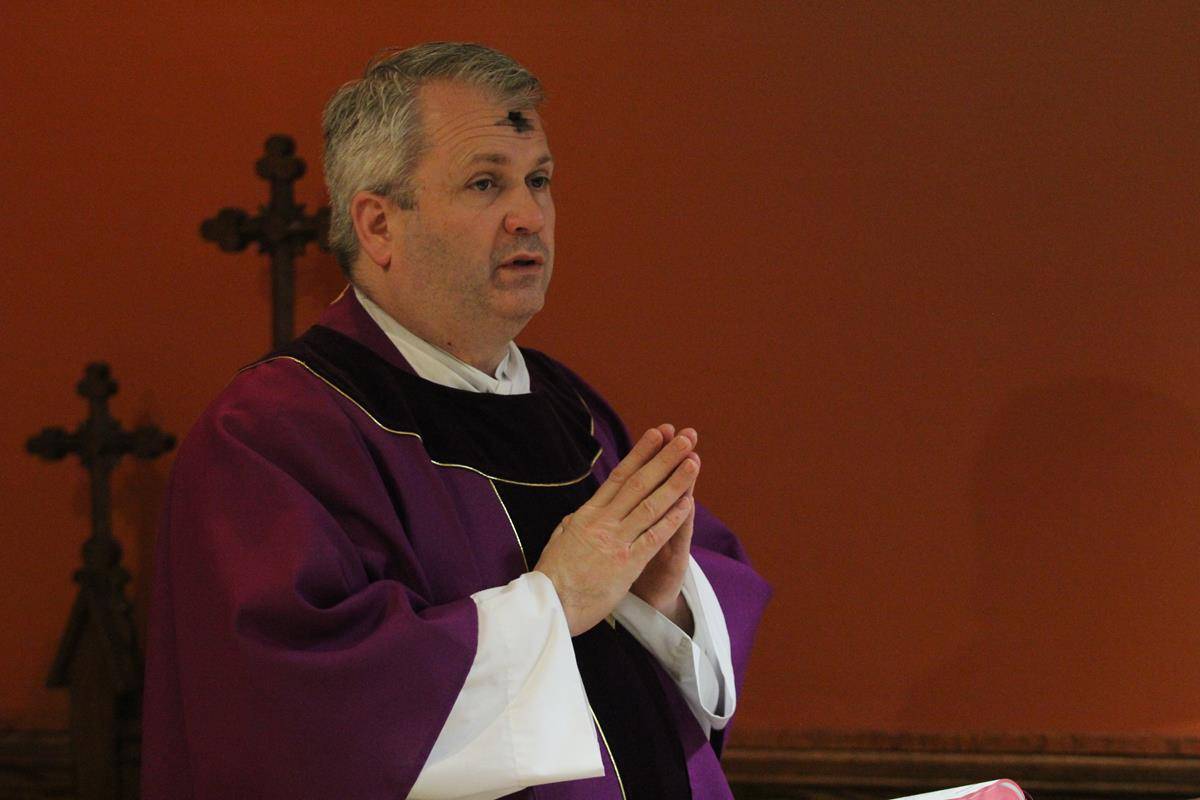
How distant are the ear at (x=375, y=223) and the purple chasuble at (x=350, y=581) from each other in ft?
0.33

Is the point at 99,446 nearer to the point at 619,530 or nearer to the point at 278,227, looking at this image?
the point at 278,227

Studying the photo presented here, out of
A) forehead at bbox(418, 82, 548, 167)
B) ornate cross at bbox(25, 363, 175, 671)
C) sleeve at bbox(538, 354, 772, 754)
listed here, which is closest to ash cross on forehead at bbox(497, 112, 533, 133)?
forehead at bbox(418, 82, 548, 167)

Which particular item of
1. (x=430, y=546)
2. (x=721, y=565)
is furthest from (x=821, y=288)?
(x=430, y=546)

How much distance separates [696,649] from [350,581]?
645 millimetres

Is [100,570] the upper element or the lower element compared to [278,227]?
lower

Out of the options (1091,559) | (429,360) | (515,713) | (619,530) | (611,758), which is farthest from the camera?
(1091,559)

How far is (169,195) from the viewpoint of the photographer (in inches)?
133

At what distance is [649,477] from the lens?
6.76 ft

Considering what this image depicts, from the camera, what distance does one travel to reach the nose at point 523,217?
2188mm

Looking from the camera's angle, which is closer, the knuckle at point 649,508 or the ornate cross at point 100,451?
the knuckle at point 649,508

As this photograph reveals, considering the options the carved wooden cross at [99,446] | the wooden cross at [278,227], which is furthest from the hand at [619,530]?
the carved wooden cross at [99,446]

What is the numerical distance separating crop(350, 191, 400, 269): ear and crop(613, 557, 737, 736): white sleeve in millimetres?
676

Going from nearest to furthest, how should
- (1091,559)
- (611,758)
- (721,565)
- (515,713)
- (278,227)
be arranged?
(515,713)
(611,758)
(721,565)
(278,227)
(1091,559)

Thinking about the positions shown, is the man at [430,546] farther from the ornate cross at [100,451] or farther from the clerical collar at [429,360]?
the ornate cross at [100,451]
